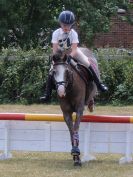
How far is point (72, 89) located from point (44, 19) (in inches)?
523

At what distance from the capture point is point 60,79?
9273mm

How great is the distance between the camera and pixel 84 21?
22.3m

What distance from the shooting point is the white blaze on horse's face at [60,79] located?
30.1ft

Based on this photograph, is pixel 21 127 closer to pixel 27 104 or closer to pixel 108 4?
pixel 27 104

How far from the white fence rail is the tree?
456 inches

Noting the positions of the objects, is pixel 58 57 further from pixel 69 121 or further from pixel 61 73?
pixel 69 121

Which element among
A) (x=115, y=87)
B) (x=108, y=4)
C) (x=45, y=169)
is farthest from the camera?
(x=108, y=4)

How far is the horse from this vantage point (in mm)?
9352

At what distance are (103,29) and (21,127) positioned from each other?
42.0 feet

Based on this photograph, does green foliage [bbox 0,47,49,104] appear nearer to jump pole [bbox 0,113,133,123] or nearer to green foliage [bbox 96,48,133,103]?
green foliage [bbox 96,48,133,103]

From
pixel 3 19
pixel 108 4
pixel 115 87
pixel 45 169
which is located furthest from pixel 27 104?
pixel 45 169

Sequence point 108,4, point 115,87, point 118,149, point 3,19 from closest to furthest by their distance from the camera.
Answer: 1. point 118,149
2. point 115,87
3. point 3,19
4. point 108,4

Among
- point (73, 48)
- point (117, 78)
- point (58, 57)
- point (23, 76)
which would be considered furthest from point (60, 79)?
point (23, 76)

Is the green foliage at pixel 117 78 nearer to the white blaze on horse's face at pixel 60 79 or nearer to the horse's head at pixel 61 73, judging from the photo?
the horse's head at pixel 61 73
